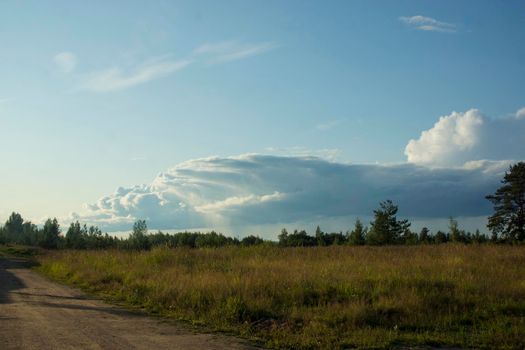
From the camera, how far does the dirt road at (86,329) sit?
9.06m

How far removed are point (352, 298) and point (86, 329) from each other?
269 inches

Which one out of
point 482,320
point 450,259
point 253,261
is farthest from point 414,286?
point 253,261

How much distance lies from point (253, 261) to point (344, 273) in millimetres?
6086

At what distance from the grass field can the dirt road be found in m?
0.97

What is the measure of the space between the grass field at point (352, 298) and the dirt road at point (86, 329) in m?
0.97

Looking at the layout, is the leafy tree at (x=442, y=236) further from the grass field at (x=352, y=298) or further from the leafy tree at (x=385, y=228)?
the grass field at (x=352, y=298)

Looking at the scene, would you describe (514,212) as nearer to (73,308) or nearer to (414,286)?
(414,286)

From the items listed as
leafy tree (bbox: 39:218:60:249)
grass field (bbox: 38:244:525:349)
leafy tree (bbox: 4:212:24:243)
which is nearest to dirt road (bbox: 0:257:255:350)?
grass field (bbox: 38:244:525:349)

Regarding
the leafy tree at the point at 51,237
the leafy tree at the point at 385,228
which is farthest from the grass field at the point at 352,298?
the leafy tree at the point at 51,237

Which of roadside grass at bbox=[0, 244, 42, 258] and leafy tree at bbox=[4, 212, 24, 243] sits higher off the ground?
leafy tree at bbox=[4, 212, 24, 243]

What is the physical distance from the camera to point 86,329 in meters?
10.5

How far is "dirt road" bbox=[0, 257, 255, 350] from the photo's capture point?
9.06 metres

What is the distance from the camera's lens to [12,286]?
804 inches

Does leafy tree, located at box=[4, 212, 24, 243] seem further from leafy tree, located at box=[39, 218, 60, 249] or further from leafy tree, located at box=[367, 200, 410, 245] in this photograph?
leafy tree, located at box=[367, 200, 410, 245]
